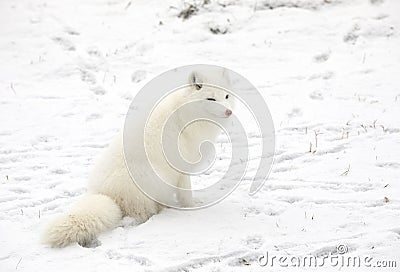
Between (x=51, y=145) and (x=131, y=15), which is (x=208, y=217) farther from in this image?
(x=131, y=15)

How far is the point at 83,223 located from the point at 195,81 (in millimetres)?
1639

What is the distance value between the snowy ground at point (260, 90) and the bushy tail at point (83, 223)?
0.09 m

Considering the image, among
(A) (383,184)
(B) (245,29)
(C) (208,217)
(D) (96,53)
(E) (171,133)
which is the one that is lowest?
(C) (208,217)

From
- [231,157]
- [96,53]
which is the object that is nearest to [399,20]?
[231,157]

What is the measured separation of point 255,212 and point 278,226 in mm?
385

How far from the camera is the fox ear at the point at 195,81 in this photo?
4.39 meters

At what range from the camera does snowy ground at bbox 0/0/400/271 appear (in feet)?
12.1

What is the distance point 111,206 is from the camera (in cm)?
402

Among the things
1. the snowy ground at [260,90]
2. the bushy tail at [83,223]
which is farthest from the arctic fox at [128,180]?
the snowy ground at [260,90]

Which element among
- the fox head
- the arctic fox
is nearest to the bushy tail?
the arctic fox

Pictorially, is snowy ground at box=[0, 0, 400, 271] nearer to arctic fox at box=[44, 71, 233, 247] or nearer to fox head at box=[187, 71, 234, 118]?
arctic fox at box=[44, 71, 233, 247]

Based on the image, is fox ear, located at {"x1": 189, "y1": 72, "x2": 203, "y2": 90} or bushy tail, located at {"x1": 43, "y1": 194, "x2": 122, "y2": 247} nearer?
bushy tail, located at {"x1": 43, "y1": 194, "x2": 122, "y2": 247}

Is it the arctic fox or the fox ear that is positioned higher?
the fox ear

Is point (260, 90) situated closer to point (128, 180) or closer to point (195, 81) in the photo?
point (195, 81)
